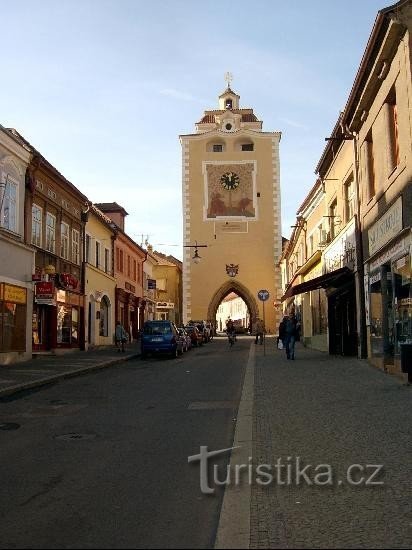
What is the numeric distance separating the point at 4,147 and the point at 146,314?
31.8 metres

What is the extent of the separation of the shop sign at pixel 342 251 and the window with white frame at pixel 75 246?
12.1 m

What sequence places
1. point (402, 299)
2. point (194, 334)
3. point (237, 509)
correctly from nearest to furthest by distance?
point (237, 509)
point (402, 299)
point (194, 334)

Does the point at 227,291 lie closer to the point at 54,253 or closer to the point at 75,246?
the point at 75,246

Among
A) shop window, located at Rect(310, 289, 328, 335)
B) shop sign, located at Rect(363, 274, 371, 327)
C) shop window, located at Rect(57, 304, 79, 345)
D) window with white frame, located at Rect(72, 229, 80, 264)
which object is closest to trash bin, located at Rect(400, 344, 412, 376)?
shop sign, located at Rect(363, 274, 371, 327)

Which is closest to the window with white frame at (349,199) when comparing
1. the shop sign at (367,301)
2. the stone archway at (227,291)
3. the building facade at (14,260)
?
the shop sign at (367,301)

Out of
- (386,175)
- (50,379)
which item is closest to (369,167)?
(386,175)

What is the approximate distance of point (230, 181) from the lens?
197ft

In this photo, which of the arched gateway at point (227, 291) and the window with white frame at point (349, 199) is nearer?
the window with white frame at point (349, 199)

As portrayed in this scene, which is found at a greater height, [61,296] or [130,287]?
[130,287]

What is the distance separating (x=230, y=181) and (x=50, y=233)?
3516 cm

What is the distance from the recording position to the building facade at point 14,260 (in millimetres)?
21547

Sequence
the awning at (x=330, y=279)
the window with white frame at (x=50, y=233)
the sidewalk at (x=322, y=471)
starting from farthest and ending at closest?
1. the window with white frame at (x=50, y=233)
2. the awning at (x=330, y=279)
3. the sidewalk at (x=322, y=471)

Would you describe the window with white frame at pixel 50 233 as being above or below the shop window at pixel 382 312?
above

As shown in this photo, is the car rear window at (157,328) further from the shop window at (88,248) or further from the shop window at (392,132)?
the shop window at (392,132)
